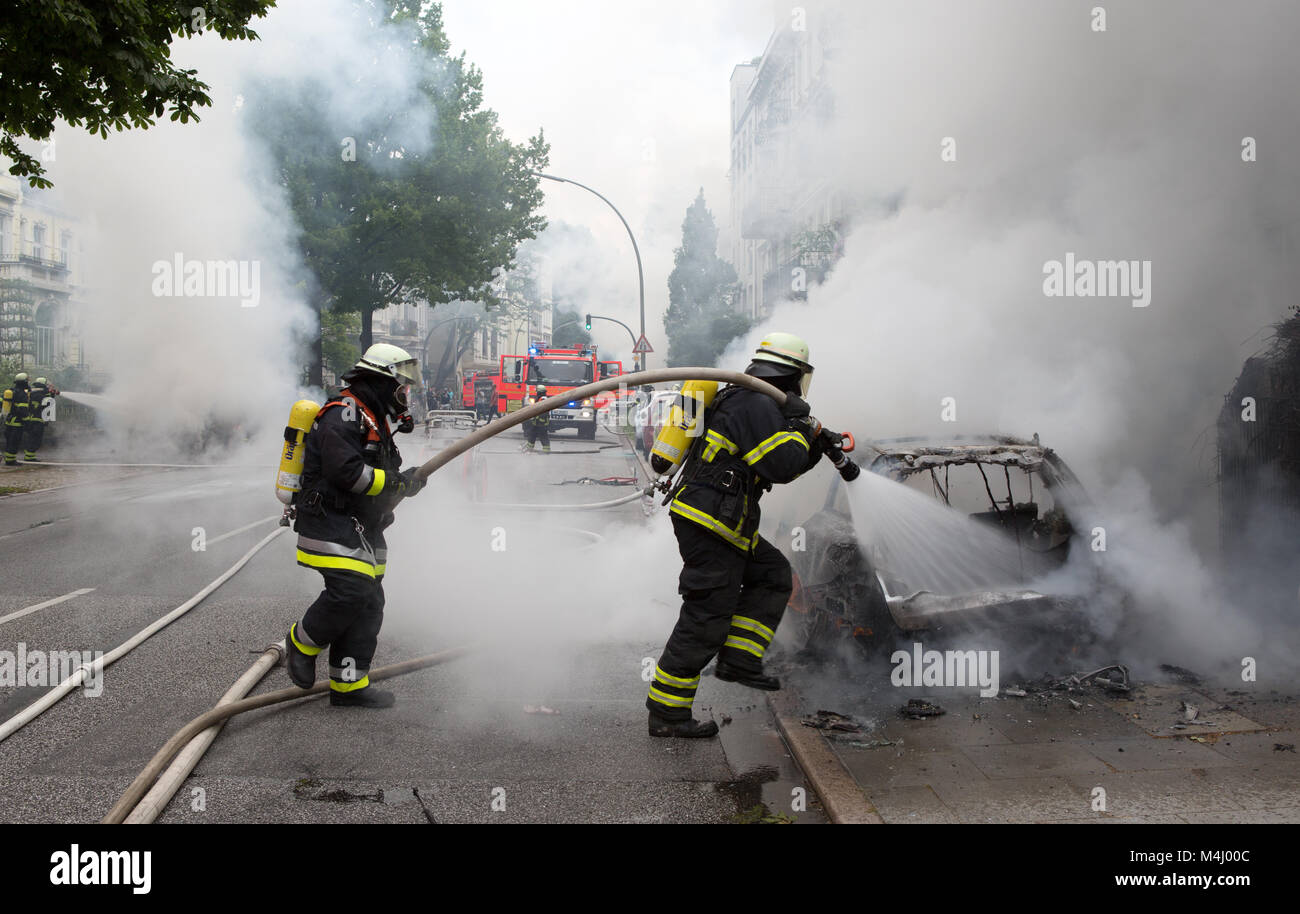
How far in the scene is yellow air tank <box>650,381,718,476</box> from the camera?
4137mm

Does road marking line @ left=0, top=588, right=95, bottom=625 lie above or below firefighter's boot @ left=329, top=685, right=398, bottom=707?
above

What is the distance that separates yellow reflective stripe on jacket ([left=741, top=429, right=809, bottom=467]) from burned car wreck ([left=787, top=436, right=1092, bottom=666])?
2.96 feet

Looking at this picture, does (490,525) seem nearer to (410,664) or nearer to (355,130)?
(410,664)

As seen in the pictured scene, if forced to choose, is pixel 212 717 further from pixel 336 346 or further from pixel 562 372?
pixel 336 346

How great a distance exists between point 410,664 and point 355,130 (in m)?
19.0

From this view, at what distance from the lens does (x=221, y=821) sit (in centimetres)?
313

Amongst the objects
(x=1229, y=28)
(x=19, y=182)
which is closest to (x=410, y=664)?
(x=1229, y=28)

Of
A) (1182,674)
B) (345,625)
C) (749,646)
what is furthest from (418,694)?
(1182,674)

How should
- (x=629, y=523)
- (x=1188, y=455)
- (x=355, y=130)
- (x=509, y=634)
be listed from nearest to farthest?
(x=509, y=634) < (x=1188, y=455) < (x=629, y=523) < (x=355, y=130)

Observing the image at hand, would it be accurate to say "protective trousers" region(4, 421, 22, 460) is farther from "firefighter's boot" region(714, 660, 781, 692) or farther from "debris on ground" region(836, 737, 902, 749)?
"debris on ground" region(836, 737, 902, 749)

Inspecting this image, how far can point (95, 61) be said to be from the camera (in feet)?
23.1

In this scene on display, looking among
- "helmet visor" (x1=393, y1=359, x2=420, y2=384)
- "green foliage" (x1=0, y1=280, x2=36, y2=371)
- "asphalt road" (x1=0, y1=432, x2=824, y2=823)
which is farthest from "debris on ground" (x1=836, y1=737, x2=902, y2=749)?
"green foliage" (x1=0, y1=280, x2=36, y2=371)

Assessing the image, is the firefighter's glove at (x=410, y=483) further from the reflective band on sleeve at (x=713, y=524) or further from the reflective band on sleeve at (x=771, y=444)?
the reflective band on sleeve at (x=771, y=444)

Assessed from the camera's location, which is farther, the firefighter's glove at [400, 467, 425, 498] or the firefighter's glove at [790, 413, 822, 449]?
the firefighter's glove at [400, 467, 425, 498]
